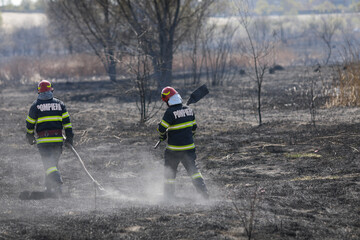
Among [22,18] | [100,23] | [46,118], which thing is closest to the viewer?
[46,118]

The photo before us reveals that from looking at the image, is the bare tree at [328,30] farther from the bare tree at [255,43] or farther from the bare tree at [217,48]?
the bare tree at [255,43]

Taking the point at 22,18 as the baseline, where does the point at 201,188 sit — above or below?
below

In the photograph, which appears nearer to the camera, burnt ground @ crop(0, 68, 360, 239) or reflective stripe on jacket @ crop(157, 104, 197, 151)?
burnt ground @ crop(0, 68, 360, 239)

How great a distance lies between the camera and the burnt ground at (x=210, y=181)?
17.4ft

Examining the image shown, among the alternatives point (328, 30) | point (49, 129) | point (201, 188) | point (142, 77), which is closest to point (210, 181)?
point (201, 188)

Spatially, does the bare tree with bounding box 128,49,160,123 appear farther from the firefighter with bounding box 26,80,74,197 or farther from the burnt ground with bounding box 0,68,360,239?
the firefighter with bounding box 26,80,74,197

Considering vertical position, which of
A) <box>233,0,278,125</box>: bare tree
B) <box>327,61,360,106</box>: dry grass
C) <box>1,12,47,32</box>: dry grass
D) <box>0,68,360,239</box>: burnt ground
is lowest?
<box>0,68,360,239</box>: burnt ground

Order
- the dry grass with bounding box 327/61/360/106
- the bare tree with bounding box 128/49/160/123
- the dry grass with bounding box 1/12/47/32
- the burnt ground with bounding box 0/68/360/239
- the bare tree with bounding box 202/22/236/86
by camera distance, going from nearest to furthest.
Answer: the burnt ground with bounding box 0/68/360/239
the bare tree with bounding box 128/49/160/123
the dry grass with bounding box 327/61/360/106
the bare tree with bounding box 202/22/236/86
the dry grass with bounding box 1/12/47/32

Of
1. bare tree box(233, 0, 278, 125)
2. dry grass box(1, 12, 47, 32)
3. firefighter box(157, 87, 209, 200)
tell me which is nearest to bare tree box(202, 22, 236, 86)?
bare tree box(233, 0, 278, 125)

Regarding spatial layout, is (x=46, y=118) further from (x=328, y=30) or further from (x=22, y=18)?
(x=22, y=18)

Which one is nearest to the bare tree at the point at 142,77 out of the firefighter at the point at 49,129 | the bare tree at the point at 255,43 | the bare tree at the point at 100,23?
the bare tree at the point at 255,43

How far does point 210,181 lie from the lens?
7.94 metres

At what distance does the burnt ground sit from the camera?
531 cm

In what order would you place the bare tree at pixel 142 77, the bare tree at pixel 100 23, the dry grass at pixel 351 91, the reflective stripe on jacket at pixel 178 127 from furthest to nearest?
the bare tree at pixel 100 23, the dry grass at pixel 351 91, the bare tree at pixel 142 77, the reflective stripe on jacket at pixel 178 127
